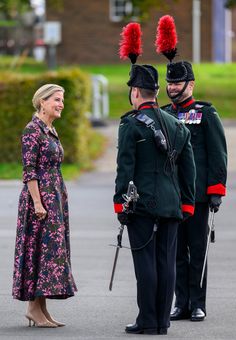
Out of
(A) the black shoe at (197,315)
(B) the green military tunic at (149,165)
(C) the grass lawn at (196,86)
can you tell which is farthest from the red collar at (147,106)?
(C) the grass lawn at (196,86)

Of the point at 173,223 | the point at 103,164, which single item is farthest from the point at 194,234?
the point at 103,164

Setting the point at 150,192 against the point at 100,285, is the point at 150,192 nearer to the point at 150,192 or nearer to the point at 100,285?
the point at 150,192

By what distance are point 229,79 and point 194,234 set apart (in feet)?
97.1

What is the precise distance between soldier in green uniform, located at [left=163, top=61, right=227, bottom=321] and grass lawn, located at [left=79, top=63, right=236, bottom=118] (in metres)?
22.6

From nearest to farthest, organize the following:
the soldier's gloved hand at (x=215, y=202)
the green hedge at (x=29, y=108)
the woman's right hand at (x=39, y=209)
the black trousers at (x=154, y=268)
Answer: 1. the black trousers at (x=154, y=268)
2. the woman's right hand at (x=39, y=209)
3. the soldier's gloved hand at (x=215, y=202)
4. the green hedge at (x=29, y=108)

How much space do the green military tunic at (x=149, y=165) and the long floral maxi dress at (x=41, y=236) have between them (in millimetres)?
651

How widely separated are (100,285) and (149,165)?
2.68 meters

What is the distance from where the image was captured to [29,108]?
21781 mm

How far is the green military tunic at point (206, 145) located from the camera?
9.24m

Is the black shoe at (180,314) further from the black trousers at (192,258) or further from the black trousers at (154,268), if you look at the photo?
the black trousers at (154,268)

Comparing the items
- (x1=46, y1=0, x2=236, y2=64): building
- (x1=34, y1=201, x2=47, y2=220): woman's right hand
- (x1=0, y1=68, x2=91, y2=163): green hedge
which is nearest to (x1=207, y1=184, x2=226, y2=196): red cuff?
(x1=34, y1=201, x2=47, y2=220): woman's right hand

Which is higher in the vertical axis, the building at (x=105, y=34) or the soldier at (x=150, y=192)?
the soldier at (x=150, y=192)

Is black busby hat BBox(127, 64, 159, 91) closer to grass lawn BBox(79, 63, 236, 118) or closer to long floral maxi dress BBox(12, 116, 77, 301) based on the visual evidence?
long floral maxi dress BBox(12, 116, 77, 301)

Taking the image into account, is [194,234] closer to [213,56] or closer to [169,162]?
[169,162]
